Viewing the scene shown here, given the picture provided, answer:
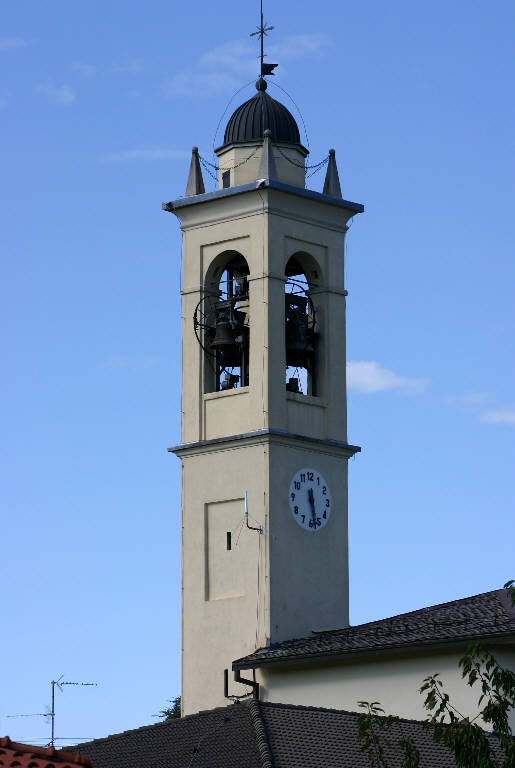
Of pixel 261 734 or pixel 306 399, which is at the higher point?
pixel 306 399

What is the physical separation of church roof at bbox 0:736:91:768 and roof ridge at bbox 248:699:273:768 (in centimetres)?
1203

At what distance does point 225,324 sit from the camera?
42844 millimetres

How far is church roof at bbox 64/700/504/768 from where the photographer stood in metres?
31.3

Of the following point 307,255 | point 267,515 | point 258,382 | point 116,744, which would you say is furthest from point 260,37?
point 116,744

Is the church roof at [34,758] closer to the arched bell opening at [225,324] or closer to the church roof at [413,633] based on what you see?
the church roof at [413,633]

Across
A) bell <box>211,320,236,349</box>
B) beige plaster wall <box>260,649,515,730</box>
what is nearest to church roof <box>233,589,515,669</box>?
beige plaster wall <box>260,649,515,730</box>

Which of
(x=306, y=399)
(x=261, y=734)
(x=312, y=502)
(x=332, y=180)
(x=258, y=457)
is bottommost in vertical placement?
(x=261, y=734)

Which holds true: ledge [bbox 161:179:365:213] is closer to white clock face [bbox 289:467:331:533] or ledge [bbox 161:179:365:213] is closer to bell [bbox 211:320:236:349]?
bell [bbox 211:320:236:349]

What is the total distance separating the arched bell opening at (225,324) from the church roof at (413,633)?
6267mm

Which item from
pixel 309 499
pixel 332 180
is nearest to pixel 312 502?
pixel 309 499

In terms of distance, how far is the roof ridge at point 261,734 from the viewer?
30633mm

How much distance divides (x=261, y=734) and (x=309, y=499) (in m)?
11.0

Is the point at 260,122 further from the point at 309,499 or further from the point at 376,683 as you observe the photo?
the point at 376,683

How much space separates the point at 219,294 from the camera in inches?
1730
